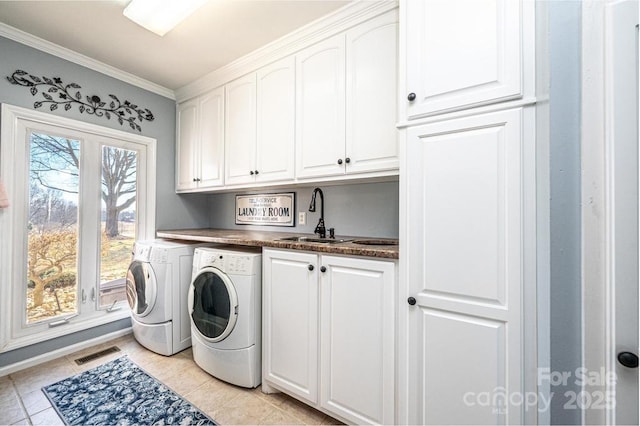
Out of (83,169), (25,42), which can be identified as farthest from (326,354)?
(25,42)

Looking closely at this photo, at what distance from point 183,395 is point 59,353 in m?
1.30

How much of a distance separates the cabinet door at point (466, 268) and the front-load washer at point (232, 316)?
3.29 ft

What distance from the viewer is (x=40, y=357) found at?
6.72 ft

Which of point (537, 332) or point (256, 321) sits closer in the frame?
point (537, 332)

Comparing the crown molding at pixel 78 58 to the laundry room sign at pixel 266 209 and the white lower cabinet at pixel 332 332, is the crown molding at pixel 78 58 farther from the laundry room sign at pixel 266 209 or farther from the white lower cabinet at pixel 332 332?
the white lower cabinet at pixel 332 332

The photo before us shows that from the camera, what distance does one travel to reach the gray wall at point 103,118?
75.8 inches

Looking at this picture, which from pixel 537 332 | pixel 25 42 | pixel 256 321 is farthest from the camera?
pixel 25 42

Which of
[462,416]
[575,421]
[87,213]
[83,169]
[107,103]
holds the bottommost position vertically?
[462,416]

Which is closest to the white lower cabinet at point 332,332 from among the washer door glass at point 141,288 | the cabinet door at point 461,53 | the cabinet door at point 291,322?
the cabinet door at point 291,322

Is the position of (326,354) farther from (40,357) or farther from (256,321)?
(40,357)

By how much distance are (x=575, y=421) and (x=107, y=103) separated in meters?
3.52

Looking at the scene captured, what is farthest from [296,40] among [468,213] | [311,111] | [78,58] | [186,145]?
[78,58]

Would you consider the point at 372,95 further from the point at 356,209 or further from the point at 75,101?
the point at 75,101

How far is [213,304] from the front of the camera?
6.14 ft
